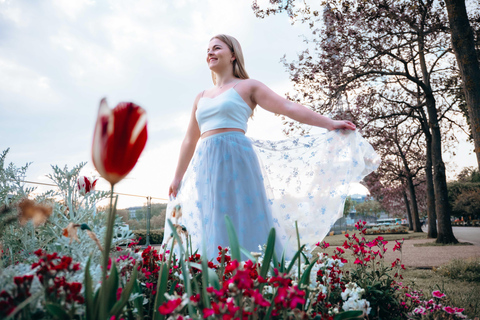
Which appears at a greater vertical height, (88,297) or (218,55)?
(218,55)

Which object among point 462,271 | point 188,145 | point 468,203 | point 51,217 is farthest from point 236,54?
point 468,203

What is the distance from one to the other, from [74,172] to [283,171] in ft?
6.49

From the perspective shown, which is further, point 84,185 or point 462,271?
point 462,271

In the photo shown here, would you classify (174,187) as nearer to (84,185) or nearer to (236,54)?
(84,185)

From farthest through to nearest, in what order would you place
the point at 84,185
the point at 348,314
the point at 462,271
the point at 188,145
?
1. the point at 462,271
2. the point at 188,145
3. the point at 84,185
4. the point at 348,314

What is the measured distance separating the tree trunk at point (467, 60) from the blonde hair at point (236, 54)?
11.7 ft

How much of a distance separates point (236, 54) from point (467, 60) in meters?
3.80

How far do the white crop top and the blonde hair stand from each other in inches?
15.3

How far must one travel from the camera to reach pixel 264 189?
3178 millimetres

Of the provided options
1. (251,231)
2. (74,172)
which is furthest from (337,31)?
(74,172)

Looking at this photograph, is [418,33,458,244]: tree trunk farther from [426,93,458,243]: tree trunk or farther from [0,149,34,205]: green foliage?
[0,149,34,205]: green foliage

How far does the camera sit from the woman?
2.98 meters

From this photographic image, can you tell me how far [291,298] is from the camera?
891mm

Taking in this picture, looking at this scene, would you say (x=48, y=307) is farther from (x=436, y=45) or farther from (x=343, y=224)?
(x=343, y=224)
